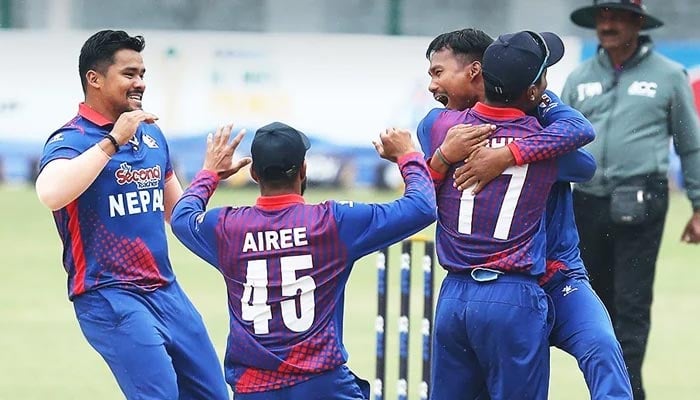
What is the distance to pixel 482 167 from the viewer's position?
224 inches

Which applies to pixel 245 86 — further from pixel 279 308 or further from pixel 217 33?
pixel 279 308

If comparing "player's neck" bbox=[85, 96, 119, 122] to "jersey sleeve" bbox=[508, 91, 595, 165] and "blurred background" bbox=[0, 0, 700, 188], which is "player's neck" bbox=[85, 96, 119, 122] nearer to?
"jersey sleeve" bbox=[508, 91, 595, 165]

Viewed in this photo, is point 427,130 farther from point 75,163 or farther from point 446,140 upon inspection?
point 75,163

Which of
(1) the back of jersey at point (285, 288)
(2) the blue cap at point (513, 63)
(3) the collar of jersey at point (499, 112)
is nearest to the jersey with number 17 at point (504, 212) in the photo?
(3) the collar of jersey at point (499, 112)

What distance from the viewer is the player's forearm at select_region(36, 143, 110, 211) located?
5.92 metres

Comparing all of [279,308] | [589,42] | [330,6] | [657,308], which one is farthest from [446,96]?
[330,6]

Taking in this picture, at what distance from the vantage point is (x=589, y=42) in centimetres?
1991

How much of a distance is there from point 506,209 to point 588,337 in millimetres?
642

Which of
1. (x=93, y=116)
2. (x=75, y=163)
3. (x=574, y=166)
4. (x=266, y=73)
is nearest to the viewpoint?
(x=574, y=166)

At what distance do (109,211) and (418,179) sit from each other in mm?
1463

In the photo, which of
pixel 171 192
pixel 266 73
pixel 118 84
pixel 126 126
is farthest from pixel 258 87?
pixel 126 126

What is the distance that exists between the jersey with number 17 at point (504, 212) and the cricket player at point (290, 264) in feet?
1.38

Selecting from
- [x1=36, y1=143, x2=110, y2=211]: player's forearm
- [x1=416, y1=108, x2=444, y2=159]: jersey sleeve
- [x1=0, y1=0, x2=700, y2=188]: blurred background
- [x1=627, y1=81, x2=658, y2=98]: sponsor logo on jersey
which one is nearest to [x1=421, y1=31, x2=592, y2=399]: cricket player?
[x1=416, y1=108, x2=444, y2=159]: jersey sleeve

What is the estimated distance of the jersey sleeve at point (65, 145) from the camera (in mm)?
6066
